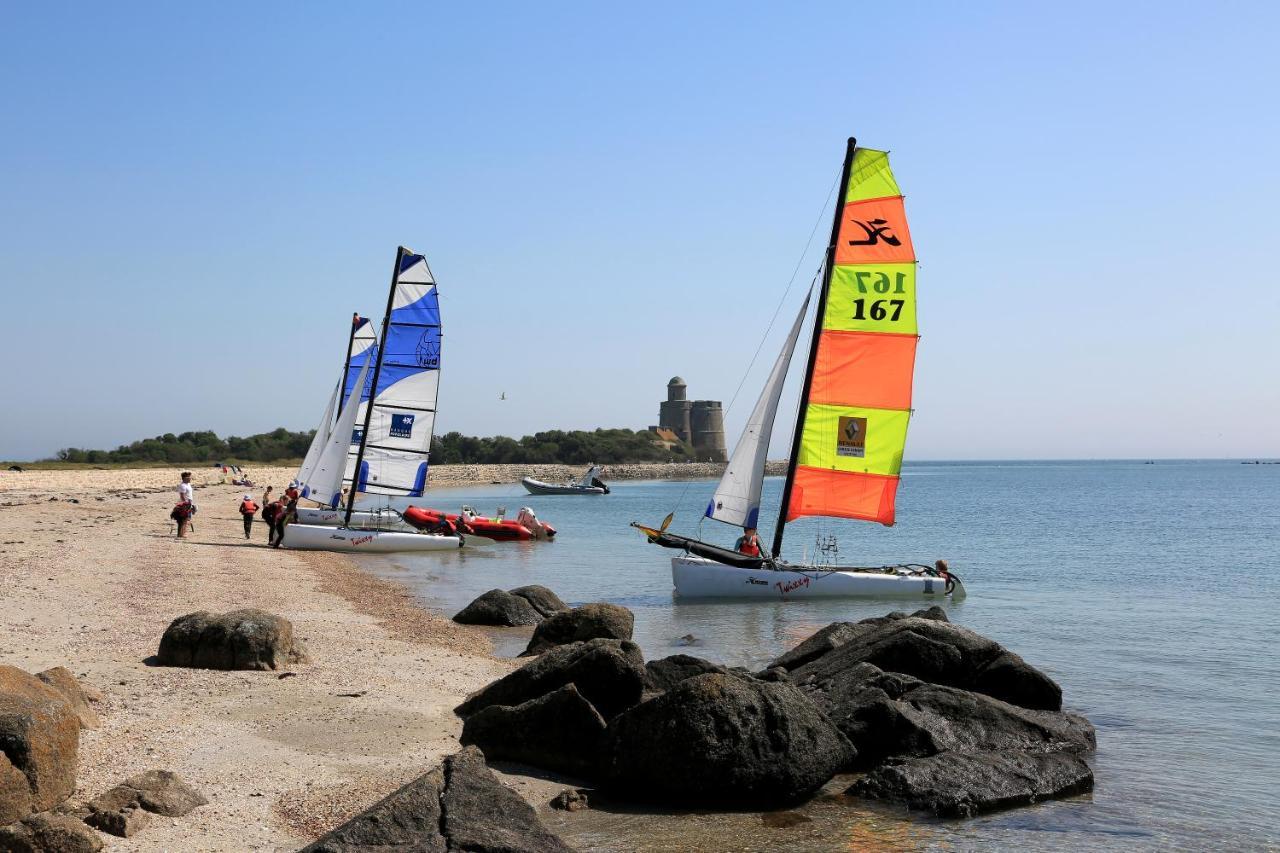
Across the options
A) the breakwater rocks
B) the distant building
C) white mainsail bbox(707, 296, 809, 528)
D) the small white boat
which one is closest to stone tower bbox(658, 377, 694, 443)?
the distant building

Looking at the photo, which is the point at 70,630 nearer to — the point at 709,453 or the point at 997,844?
the point at 997,844

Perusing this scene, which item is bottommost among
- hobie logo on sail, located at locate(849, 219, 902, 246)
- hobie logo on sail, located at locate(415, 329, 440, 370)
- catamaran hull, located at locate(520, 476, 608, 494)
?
catamaran hull, located at locate(520, 476, 608, 494)

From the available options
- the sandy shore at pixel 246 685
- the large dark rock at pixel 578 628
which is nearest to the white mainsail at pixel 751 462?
the sandy shore at pixel 246 685

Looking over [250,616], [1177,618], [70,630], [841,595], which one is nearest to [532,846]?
[250,616]

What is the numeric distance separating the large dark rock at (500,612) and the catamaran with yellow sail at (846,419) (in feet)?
18.1

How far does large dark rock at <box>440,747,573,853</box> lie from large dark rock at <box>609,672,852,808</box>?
1.85 m

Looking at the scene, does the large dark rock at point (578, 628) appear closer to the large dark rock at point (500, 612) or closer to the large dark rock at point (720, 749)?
the large dark rock at point (500, 612)

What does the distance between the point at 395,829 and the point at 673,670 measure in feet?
18.1

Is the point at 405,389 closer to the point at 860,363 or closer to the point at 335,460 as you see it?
the point at 335,460

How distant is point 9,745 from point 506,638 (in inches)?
438

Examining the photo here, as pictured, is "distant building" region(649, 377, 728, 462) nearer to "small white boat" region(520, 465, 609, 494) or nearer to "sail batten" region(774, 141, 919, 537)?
"small white boat" region(520, 465, 609, 494)

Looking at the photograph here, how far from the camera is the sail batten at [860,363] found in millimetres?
23219

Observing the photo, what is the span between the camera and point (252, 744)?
9453 millimetres

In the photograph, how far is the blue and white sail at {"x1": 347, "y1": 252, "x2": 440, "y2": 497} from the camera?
3222cm
